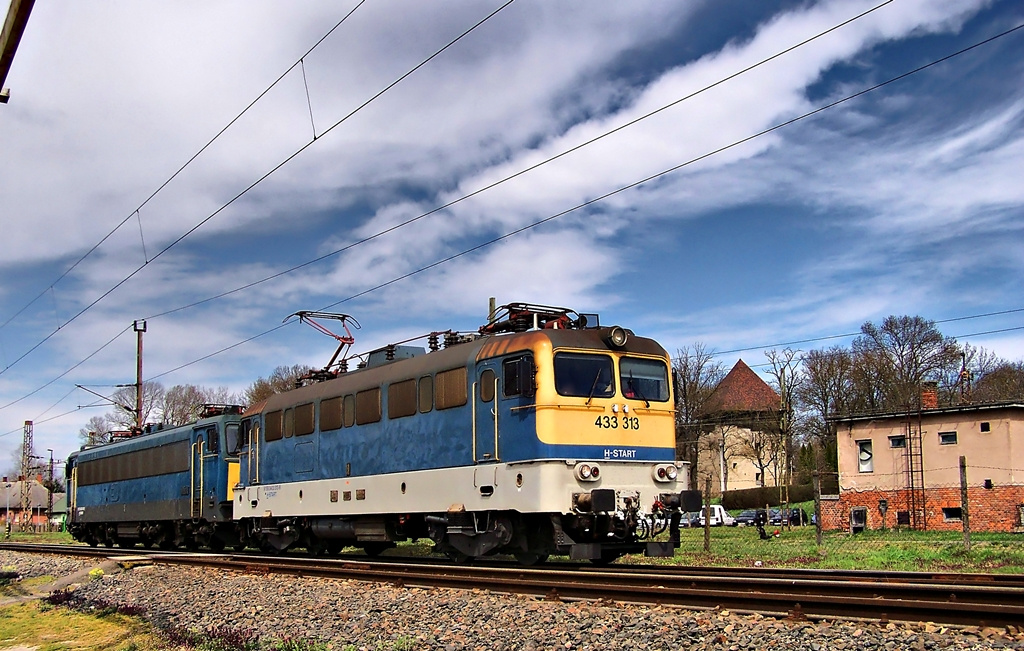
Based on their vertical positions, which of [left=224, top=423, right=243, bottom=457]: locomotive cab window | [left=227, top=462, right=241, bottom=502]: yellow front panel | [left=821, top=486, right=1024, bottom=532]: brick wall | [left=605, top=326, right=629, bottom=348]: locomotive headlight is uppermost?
[left=605, top=326, right=629, bottom=348]: locomotive headlight

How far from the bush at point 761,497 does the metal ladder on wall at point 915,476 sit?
78.7 feet

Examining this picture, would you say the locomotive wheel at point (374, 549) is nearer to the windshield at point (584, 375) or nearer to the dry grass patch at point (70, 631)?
the dry grass patch at point (70, 631)

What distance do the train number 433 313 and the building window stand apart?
2751 cm

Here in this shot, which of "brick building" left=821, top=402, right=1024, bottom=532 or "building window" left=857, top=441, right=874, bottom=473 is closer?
"brick building" left=821, top=402, right=1024, bottom=532

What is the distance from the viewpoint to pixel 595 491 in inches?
558

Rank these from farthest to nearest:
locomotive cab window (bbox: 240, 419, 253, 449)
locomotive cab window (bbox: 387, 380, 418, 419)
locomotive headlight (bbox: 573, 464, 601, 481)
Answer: locomotive cab window (bbox: 240, 419, 253, 449)
locomotive cab window (bbox: 387, 380, 418, 419)
locomotive headlight (bbox: 573, 464, 601, 481)

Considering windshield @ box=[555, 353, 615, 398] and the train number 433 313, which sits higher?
windshield @ box=[555, 353, 615, 398]

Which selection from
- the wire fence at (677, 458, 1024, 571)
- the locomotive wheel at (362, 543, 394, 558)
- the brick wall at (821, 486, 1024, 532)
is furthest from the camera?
the brick wall at (821, 486, 1024, 532)

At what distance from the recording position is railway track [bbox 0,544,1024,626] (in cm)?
838

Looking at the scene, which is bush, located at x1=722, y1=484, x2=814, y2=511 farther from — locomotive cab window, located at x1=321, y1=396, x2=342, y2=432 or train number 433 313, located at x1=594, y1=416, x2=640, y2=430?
train number 433 313, located at x1=594, y1=416, x2=640, y2=430

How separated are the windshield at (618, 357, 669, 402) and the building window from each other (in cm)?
2666

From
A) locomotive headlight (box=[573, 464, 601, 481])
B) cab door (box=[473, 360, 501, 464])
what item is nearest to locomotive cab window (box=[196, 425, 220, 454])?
cab door (box=[473, 360, 501, 464])

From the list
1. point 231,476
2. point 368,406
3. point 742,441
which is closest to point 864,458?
point 231,476

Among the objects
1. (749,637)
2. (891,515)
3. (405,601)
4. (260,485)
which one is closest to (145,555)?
(260,485)
